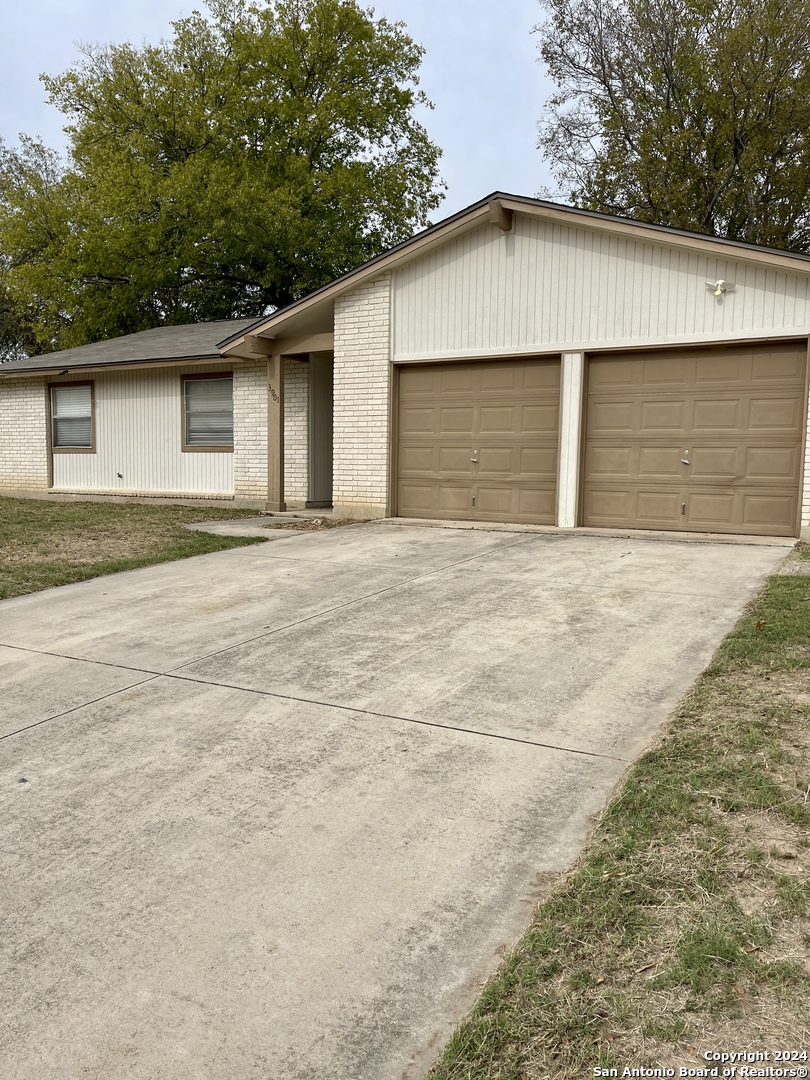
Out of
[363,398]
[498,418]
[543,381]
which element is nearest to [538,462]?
[498,418]

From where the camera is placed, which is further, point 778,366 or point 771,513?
point 771,513

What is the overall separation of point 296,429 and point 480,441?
14.4 ft

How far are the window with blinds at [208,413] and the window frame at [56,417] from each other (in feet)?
8.81

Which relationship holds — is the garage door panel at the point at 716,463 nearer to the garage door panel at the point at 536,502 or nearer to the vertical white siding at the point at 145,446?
the garage door panel at the point at 536,502

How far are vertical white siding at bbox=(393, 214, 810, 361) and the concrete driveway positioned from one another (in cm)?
461

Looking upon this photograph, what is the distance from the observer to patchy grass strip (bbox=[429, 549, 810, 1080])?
2.02m

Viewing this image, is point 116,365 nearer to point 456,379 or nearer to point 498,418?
point 456,379

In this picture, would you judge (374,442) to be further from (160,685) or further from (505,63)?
(505,63)

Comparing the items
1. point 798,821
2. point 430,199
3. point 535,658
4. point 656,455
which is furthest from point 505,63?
point 798,821

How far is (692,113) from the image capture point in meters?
24.8

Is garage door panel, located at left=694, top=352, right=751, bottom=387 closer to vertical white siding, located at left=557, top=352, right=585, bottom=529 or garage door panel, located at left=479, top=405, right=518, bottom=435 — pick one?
vertical white siding, located at left=557, top=352, right=585, bottom=529

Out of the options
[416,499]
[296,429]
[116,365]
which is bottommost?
[416,499]

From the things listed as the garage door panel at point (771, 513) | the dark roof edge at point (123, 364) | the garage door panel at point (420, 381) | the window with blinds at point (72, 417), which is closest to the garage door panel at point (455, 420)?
the garage door panel at point (420, 381)

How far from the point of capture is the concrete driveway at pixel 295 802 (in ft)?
7.27
